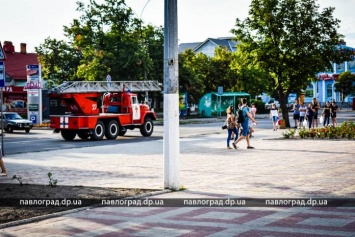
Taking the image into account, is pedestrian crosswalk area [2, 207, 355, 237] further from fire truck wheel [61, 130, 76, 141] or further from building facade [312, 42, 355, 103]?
building facade [312, 42, 355, 103]

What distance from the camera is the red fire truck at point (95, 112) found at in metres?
28.2

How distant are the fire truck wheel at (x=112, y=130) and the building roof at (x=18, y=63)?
4038 cm

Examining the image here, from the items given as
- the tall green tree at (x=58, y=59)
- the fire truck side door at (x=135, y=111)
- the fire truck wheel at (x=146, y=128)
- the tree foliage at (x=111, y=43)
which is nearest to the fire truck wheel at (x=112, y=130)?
the fire truck side door at (x=135, y=111)

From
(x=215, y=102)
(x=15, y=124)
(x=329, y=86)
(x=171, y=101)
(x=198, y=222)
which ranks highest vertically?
(x=329, y=86)

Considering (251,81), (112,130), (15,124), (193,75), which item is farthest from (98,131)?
(251,81)

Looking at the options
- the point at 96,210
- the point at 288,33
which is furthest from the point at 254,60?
the point at 96,210

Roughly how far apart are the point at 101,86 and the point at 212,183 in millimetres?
20999

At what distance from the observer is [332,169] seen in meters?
13.6

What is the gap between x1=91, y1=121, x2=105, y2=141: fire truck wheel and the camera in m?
28.3

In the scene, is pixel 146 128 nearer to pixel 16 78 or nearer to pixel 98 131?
pixel 98 131

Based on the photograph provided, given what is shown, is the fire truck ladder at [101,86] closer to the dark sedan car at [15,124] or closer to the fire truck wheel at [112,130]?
the fire truck wheel at [112,130]

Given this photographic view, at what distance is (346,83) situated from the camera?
78.1m

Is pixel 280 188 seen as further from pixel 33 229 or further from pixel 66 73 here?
pixel 66 73

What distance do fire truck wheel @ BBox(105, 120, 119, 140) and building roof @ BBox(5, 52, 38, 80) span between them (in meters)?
40.4
